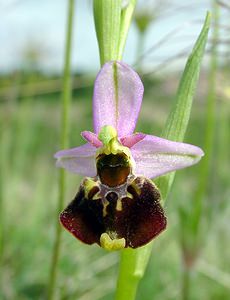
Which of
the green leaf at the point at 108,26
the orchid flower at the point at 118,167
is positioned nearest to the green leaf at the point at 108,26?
the green leaf at the point at 108,26

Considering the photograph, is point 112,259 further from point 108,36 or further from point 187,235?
point 108,36

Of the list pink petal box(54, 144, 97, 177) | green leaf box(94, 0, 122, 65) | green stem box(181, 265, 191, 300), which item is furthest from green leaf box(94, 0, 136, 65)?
green stem box(181, 265, 191, 300)

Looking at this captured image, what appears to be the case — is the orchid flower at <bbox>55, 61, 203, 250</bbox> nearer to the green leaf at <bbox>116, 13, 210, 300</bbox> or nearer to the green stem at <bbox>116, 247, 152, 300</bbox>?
the green leaf at <bbox>116, 13, 210, 300</bbox>

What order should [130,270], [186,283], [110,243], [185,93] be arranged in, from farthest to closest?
[186,283] → [130,270] → [185,93] → [110,243]

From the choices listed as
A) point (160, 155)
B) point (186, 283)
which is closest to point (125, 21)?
point (160, 155)

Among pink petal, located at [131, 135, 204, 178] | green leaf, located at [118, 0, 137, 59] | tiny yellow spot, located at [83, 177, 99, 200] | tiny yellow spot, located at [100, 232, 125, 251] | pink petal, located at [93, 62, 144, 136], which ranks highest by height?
Answer: green leaf, located at [118, 0, 137, 59]

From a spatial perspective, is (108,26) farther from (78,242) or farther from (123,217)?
(78,242)

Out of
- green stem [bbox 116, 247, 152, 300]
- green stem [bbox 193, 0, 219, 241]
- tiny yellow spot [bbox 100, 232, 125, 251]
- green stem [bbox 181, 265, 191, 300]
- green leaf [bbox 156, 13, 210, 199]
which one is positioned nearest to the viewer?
tiny yellow spot [bbox 100, 232, 125, 251]

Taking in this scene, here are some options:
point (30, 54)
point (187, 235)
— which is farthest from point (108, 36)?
point (30, 54)
